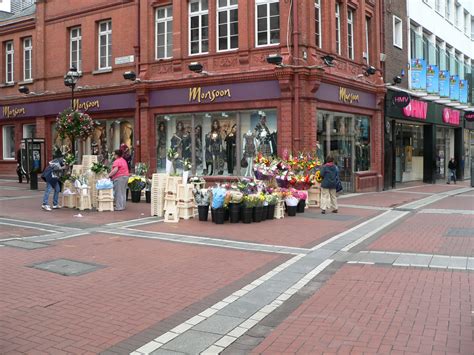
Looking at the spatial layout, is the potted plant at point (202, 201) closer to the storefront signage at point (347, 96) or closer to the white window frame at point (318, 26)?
the white window frame at point (318, 26)

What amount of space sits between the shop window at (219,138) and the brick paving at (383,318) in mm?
12187

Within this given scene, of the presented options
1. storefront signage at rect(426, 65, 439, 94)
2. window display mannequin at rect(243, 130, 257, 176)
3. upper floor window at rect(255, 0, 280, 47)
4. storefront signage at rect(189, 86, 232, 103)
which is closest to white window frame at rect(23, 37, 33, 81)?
storefront signage at rect(189, 86, 232, 103)

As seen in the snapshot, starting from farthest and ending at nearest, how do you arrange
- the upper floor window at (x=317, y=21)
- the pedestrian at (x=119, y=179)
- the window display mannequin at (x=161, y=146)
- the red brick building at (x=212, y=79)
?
the window display mannequin at (x=161, y=146), the upper floor window at (x=317, y=21), the red brick building at (x=212, y=79), the pedestrian at (x=119, y=179)

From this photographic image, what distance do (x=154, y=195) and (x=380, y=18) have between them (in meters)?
16.0

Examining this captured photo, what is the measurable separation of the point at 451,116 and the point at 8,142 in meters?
26.8

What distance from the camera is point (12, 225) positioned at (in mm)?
11680

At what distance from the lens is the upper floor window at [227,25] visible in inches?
771

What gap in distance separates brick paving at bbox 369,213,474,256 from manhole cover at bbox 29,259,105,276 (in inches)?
197

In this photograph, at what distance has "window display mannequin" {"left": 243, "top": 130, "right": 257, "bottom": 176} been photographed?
19.3 meters

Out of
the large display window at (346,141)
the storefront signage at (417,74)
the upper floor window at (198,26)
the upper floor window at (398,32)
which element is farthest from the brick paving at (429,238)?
the upper floor window at (398,32)

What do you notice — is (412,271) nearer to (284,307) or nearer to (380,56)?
(284,307)

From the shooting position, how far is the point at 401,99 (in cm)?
2416

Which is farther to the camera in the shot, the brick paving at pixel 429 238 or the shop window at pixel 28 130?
the shop window at pixel 28 130

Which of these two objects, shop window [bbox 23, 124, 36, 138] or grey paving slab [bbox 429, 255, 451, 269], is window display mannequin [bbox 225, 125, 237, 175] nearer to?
grey paving slab [bbox 429, 255, 451, 269]
